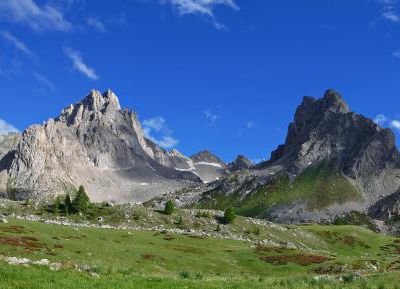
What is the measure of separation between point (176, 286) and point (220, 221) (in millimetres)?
105114

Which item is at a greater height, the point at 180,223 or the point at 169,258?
the point at 180,223

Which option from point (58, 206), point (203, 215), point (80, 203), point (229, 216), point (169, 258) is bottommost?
point (169, 258)

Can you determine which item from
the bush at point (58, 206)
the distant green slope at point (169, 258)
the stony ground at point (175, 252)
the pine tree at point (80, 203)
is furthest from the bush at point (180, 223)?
the bush at point (58, 206)

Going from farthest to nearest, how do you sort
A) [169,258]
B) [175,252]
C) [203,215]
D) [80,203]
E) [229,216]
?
[203,215]
[229,216]
[80,203]
[175,252]
[169,258]

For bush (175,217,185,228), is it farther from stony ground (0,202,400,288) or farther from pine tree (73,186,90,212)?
pine tree (73,186,90,212)

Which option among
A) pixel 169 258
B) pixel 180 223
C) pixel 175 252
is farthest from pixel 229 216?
pixel 169 258

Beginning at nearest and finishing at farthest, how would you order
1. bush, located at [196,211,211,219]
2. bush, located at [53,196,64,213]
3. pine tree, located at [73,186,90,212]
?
1. bush, located at [53,196,64,213]
2. pine tree, located at [73,186,90,212]
3. bush, located at [196,211,211,219]

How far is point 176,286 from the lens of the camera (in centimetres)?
2252

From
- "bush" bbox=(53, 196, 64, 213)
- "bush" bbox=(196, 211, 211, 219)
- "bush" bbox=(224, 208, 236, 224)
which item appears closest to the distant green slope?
"bush" bbox=(224, 208, 236, 224)

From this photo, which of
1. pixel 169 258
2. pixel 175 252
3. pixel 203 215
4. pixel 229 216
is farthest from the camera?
pixel 203 215

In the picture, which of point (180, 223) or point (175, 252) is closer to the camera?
point (175, 252)

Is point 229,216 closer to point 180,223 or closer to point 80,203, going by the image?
point 180,223

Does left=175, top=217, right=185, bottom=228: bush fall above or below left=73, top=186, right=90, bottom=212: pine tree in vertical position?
below

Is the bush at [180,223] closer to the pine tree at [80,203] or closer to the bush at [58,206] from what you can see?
the pine tree at [80,203]
